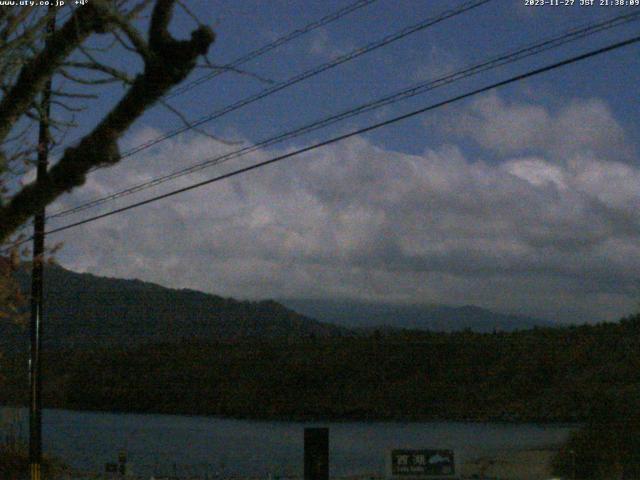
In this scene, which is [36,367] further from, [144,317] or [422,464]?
[144,317]

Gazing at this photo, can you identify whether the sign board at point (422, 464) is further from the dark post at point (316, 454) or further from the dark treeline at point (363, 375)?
the dark treeline at point (363, 375)

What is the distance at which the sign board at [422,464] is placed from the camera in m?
17.1

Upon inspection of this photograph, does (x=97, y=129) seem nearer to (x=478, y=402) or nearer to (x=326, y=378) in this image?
(x=478, y=402)

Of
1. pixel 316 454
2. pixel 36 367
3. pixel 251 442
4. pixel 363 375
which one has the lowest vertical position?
pixel 251 442

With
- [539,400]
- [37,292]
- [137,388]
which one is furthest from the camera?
[137,388]

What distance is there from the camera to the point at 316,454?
1686 cm

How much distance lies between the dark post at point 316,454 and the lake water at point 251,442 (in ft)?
33.6

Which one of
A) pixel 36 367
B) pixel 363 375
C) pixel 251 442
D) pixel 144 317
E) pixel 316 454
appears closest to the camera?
pixel 316 454

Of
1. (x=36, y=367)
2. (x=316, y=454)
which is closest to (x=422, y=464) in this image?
(x=316, y=454)

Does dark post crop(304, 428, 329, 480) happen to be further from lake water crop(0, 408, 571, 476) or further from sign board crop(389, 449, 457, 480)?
lake water crop(0, 408, 571, 476)

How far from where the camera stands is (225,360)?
2203 inches

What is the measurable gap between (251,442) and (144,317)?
37609mm

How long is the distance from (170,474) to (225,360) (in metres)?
26.9

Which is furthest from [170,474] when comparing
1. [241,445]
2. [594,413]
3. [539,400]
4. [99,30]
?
[99,30]
